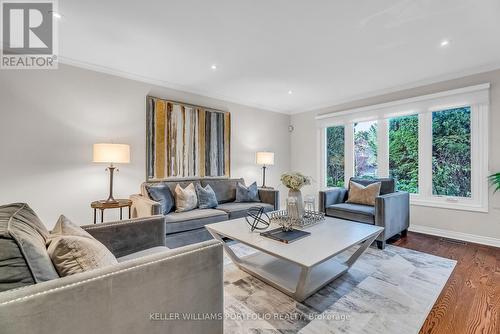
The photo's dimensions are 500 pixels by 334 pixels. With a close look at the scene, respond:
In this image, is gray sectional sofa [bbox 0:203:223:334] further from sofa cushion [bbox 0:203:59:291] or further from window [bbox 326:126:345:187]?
window [bbox 326:126:345:187]

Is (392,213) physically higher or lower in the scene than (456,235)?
higher

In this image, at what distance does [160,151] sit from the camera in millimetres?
3471

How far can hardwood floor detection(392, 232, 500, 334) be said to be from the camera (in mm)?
1545

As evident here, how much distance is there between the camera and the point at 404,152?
385cm

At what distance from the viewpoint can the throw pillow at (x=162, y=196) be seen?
288cm

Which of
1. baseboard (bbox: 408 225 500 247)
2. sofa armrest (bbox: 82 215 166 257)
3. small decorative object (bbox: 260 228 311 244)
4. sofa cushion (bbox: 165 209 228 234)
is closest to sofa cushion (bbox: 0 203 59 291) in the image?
sofa armrest (bbox: 82 215 166 257)

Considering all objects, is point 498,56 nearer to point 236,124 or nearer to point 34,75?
point 236,124

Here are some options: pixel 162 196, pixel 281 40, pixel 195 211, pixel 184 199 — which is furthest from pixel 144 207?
pixel 281 40

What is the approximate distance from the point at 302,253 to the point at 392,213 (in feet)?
6.71

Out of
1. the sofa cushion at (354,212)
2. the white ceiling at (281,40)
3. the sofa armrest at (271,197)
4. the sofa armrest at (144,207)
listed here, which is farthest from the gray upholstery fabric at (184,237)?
the white ceiling at (281,40)

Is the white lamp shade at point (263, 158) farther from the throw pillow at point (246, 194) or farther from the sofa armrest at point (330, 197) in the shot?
the sofa armrest at point (330, 197)

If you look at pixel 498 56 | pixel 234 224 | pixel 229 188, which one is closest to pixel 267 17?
pixel 234 224

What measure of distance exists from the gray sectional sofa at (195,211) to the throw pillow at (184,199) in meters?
0.09

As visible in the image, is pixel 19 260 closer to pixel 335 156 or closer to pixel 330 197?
pixel 330 197
